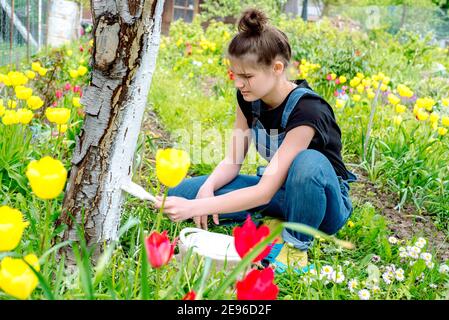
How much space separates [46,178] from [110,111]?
21.9 inches

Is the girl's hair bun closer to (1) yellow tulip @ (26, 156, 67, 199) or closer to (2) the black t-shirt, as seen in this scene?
(2) the black t-shirt

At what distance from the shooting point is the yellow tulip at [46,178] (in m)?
0.96

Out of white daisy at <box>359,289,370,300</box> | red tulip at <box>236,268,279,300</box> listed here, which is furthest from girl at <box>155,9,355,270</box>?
red tulip at <box>236,268,279,300</box>

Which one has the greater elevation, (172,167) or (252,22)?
(252,22)

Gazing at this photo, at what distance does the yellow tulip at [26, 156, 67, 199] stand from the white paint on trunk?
0.54m

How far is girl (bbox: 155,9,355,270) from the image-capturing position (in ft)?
5.80

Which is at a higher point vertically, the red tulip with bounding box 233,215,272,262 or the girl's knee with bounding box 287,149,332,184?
the red tulip with bounding box 233,215,272,262

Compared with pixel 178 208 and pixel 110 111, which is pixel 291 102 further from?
pixel 110 111

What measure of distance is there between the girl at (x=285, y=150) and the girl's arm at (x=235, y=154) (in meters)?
0.13

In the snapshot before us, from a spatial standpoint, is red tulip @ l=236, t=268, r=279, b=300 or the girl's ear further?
the girl's ear

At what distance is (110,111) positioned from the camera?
4.89 feet

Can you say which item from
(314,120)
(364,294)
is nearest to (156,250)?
(364,294)

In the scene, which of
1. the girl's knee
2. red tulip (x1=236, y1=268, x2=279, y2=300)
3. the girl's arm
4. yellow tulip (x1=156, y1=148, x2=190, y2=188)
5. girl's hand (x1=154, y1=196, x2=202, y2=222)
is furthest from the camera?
the girl's arm

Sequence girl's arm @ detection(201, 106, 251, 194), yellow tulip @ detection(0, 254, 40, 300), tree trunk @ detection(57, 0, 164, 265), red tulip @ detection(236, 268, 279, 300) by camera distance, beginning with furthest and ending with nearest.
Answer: girl's arm @ detection(201, 106, 251, 194) → tree trunk @ detection(57, 0, 164, 265) → red tulip @ detection(236, 268, 279, 300) → yellow tulip @ detection(0, 254, 40, 300)
